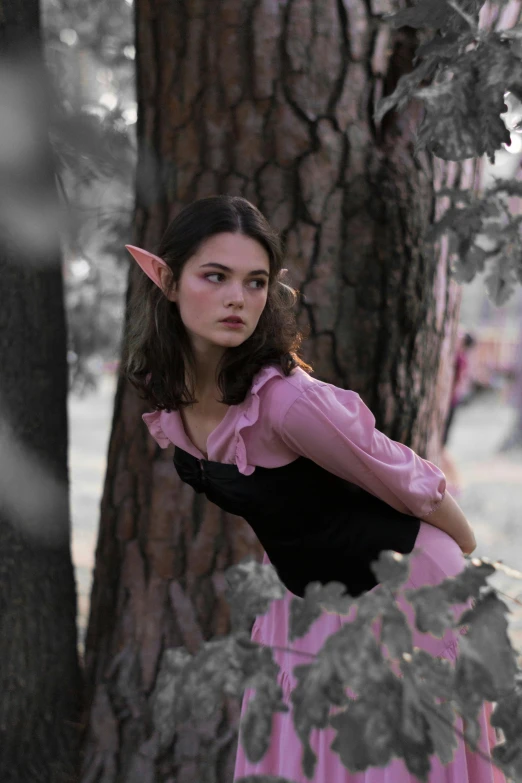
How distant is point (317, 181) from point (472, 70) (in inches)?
42.6

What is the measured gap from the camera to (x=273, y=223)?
95.5 inches

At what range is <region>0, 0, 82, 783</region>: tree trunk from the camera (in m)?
2.55

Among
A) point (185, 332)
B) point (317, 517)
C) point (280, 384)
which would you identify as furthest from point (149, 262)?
point (317, 517)

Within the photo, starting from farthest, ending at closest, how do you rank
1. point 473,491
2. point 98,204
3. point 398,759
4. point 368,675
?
point 473,491
point 98,204
point 398,759
point 368,675

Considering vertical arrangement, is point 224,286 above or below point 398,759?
above

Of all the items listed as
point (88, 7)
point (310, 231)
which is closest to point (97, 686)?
point (310, 231)

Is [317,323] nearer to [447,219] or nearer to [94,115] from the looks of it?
[447,219]

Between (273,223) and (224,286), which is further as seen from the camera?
(273,223)

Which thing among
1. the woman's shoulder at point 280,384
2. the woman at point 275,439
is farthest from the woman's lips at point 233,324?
the woman's shoulder at point 280,384

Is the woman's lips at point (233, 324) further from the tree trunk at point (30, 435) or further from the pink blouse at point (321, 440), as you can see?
the tree trunk at point (30, 435)

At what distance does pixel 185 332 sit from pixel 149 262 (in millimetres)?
183

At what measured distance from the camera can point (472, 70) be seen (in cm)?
134

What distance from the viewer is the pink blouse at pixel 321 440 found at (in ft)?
5.34

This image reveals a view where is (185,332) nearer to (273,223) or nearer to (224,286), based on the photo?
(224,286)
